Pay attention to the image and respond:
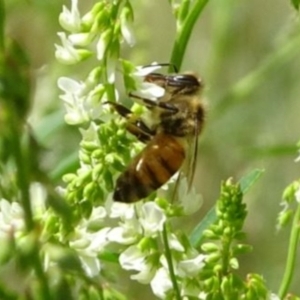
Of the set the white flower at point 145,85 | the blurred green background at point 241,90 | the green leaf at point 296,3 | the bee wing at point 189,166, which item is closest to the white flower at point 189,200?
the bee wing at point 189,166

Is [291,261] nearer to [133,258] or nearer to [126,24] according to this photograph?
[133,258]

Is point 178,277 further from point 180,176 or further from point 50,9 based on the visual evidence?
point 50,9

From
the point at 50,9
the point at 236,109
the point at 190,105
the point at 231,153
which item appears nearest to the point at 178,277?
the point at 190,105

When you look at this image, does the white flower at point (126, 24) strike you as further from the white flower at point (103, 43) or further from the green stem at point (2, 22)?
the green stem at point (2, 22)

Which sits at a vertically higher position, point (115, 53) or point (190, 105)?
point (115, 53)

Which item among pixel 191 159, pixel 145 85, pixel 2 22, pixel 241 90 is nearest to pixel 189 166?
pixel 191 159

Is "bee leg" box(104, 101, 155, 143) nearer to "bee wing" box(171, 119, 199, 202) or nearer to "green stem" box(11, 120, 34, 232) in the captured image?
"bee wing" box(171, 119, 199, 202)

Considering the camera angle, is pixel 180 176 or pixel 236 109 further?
pixel 236 109
